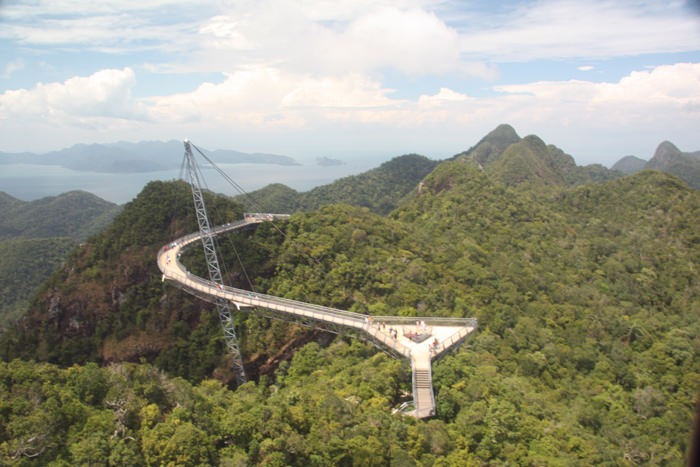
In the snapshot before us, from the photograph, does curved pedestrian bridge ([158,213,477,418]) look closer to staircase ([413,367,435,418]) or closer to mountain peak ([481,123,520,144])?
staircase ([413,367,435,418])

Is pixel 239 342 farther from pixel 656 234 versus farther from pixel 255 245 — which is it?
pixel 656 234

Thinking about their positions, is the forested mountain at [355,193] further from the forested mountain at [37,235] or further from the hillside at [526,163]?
A: the forested mountain at [37,235]

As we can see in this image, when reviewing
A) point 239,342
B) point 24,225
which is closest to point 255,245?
point 239,342

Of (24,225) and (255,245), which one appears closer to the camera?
(255,245)

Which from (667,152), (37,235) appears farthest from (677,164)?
(37,235)

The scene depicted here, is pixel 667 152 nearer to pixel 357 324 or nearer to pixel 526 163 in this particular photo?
pixel 526 163

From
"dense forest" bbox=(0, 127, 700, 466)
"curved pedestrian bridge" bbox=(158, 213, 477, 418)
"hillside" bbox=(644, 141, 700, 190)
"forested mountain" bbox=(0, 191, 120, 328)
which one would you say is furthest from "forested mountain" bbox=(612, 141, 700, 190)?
"forested mountain" bbox=(0, 191, 120, 328)
